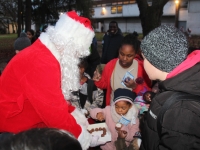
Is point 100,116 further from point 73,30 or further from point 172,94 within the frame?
point 172,94

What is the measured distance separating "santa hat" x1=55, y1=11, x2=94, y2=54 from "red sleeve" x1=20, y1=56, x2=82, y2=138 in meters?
0.31

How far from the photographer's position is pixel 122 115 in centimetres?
277

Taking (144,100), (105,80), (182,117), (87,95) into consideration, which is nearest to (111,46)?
(105,80)

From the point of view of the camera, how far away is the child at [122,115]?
273cm

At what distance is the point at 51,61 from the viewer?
1.66 meters

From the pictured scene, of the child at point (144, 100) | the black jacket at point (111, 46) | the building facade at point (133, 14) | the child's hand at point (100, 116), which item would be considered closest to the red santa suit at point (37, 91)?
the child's hand at point (100, 116)

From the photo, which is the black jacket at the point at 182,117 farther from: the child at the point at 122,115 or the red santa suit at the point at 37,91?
the child at the point at 122,115

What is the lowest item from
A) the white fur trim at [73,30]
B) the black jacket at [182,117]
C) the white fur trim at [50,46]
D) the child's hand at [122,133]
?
the child's hand at [122,133]

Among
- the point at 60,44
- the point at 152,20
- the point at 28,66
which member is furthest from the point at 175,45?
the point at 152,20

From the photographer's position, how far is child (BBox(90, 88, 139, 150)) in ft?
8.95

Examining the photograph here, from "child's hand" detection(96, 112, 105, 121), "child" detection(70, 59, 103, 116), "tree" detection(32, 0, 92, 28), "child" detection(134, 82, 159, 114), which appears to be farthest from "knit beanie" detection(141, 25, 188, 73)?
"tree" detection(32, 0, 92, 28)

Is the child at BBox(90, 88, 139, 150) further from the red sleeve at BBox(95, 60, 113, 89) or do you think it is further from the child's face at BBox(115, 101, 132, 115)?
the red sleeve at BBox(95, 60, 113, 89)

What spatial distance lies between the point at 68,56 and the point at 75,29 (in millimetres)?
230

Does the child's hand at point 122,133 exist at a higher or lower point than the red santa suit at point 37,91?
lower
